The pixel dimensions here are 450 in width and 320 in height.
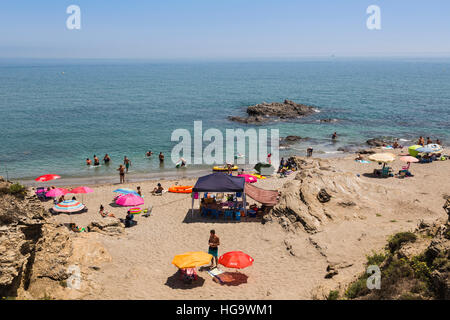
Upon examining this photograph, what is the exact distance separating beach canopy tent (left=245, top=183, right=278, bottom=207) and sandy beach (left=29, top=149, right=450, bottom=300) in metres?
1.22

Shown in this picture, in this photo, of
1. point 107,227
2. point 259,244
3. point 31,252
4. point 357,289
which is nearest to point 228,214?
point 259,244

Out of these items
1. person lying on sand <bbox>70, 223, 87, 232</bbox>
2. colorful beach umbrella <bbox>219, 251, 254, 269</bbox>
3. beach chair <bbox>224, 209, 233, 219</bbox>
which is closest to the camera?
colorful beach umbrella <bbox>219, 251, 254, 269</bbox>

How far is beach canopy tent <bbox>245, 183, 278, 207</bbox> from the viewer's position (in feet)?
59.4

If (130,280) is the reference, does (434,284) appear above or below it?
above

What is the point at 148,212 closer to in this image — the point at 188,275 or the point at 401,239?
the point at 188,275

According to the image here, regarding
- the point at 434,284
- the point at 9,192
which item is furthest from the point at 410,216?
the point at 9,192

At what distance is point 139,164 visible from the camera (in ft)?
113

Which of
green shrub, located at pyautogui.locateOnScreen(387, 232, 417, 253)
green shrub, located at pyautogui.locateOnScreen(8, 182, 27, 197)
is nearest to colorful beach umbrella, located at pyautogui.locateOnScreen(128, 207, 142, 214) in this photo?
green shrub, located at pyautogui.locateOnScreen(8, 182, 27, 197)

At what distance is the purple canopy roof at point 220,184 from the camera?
1766 cm

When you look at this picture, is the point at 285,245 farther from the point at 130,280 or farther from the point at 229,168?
the point at 229,168

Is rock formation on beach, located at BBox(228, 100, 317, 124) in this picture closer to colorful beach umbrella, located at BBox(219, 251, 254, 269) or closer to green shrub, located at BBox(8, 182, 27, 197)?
colorful beach umbrella, located at BBox(219, 251, 254, 269)

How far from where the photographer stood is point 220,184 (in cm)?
1780

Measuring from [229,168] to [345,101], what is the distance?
56.2m

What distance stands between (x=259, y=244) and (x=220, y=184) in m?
4.01
